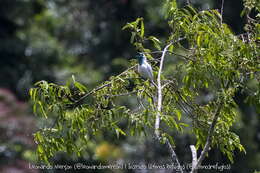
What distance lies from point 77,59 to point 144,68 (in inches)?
304

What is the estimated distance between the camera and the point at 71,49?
443 inches

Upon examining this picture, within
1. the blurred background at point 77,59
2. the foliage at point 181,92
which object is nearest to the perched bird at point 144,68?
the foliage at point 181,92

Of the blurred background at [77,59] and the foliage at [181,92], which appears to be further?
the blurred background at [77,59]

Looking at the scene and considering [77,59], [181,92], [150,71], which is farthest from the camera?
[77,59]

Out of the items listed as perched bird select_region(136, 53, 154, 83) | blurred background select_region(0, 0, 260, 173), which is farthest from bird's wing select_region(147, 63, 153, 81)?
blurred background select_region(0, 0, 260, 173)

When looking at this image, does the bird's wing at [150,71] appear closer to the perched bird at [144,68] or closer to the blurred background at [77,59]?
the perched bird at [144,68]

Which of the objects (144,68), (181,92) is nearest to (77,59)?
(144,68)

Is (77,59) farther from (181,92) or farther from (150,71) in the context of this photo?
(181,92)

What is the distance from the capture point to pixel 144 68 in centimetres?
358

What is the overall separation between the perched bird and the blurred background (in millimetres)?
4102

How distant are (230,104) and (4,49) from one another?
26.2 ft

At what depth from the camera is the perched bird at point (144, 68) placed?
349 cm

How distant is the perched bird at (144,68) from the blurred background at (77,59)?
410 centimetres

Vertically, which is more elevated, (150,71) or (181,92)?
(150,71)
